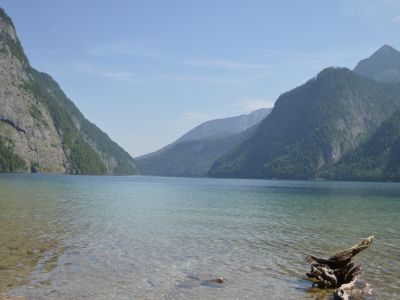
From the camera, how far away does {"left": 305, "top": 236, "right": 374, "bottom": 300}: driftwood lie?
20953mm

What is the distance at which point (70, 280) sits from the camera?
21219 millimetres

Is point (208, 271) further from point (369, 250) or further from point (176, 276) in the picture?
point (369, 250)

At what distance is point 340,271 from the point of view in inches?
868

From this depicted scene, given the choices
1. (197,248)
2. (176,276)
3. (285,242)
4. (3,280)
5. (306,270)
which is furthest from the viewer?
(285,242)

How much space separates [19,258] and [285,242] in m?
20.7

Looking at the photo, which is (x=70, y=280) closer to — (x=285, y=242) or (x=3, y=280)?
(x=3, y=280)

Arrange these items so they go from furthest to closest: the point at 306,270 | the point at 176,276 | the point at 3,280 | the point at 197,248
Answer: the point at 197,248 < the point at 306,270 < the point at 176,276 < the point at 3,280

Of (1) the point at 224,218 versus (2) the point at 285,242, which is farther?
(1) the point at 224,218

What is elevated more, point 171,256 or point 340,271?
point 340,271

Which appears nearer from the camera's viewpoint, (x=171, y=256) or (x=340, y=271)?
(x=340, y=271)

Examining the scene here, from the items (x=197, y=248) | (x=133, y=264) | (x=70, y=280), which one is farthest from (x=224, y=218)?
(x=70, y=280)

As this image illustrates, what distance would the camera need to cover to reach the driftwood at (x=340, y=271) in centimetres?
2095

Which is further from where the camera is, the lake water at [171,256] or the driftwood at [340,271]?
the driftwood at [340,271]

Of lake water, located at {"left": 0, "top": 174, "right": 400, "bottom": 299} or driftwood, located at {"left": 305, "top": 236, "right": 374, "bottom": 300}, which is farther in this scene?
driftwood, located at {"left": 305, "top": 236, "right": 374, "bottom": 300}
